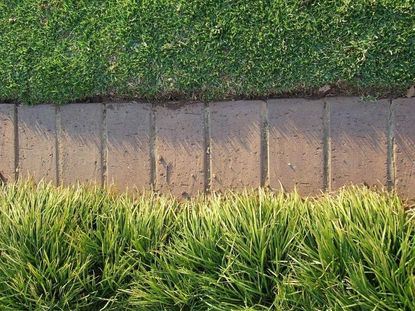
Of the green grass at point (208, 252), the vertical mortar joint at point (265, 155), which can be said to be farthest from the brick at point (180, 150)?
the vertical mortar joint at point (265, 155)

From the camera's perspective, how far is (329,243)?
197 cm

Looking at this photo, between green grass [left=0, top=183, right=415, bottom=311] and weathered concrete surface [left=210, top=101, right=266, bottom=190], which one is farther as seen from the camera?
weathered concrete surface [left=210, top=101, right=266, bottom=190]

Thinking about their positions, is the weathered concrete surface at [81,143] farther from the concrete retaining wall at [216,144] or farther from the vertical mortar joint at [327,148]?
the vertical mortar joint at [327,148]

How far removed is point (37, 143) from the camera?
2.47 meters

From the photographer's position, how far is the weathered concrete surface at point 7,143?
98.1 inches

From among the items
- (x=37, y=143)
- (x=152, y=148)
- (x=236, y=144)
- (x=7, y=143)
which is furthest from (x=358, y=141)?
(x=7, y=143)

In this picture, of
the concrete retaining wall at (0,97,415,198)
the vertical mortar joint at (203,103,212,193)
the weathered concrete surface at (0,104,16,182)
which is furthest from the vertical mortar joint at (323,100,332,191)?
the weathered concrete surface at (0,104,16,182)

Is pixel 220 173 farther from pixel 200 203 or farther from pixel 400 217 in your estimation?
pixel 400 217

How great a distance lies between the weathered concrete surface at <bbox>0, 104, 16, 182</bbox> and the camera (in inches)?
98.1

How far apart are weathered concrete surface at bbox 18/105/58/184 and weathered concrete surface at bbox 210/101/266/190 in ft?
2.32

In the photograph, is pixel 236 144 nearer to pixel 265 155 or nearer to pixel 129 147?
pixel 265 155

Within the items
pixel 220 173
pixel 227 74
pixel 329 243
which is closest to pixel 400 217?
pixel 329 243

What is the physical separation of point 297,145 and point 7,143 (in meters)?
1.27

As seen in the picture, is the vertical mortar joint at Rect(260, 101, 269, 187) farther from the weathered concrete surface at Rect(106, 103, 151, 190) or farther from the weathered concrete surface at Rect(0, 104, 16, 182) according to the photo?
the weathered concrete surface at Rect(0, 104, 16, 182)
